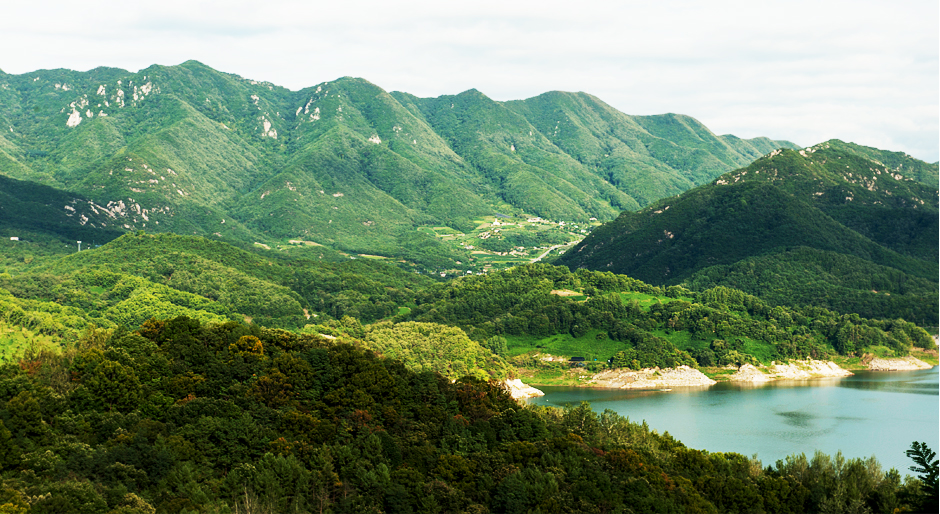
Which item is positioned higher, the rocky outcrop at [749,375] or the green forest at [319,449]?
the green forest at [319,449]

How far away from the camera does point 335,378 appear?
54.9 meters

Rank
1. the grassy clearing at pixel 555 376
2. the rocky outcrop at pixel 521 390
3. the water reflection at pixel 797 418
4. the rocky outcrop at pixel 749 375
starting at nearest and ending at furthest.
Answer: the water reflection at pixel 797 418 < the rocky outcrop at pixel 521 390 < the grassy clearing at pixel 555 376 < the rocky outcrop at pixel 749 375

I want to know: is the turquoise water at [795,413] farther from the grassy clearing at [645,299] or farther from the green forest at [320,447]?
the grassy clearing at [645,299]

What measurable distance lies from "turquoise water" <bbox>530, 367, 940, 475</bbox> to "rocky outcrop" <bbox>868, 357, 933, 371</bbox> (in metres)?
5.51

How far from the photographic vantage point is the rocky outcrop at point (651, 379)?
4769 inches

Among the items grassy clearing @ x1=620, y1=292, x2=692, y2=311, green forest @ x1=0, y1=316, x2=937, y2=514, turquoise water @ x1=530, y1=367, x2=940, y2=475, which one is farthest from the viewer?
grassy clearing @ x1=620, y1=292, x2=692, y2=311

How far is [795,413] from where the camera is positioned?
9750cm

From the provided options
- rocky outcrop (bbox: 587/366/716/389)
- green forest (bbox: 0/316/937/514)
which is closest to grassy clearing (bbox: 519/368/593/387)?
rocky outcrop (bbox: 587/366/716/389)

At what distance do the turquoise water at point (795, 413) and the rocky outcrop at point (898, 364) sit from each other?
551 cm

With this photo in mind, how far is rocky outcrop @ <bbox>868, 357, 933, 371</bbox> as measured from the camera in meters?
134

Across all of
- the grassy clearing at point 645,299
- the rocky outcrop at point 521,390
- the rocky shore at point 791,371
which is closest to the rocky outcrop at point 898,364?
the rocky shore at point 791,371

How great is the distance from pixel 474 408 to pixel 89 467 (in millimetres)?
23976

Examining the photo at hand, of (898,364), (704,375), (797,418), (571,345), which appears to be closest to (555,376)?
(571,345)

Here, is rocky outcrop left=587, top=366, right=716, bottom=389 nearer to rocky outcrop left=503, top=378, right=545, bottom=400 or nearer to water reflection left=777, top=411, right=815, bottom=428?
rocky outcrop left=503, top=378, right=545, bottom=400
